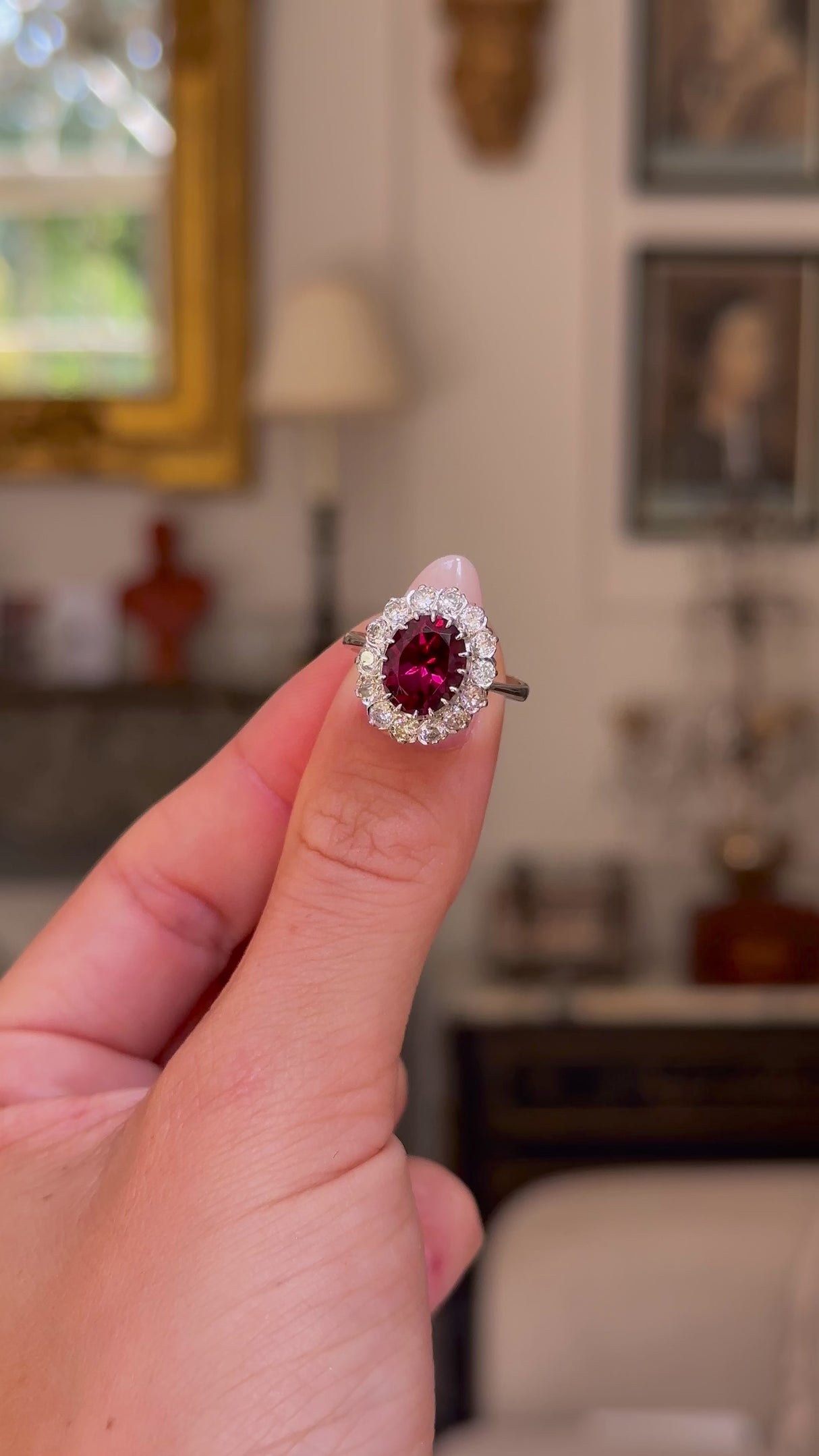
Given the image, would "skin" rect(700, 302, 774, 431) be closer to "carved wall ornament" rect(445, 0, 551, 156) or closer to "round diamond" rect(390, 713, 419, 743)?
"carved wall ornament" rect(445, 0, 551, 156)

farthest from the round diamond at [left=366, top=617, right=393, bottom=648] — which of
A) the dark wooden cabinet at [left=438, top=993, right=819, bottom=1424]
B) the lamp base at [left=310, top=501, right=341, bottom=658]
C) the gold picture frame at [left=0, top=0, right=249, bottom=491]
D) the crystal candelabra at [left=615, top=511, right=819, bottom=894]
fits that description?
the gold picture frame at [left=0, top=0, right=249, bottom=491]

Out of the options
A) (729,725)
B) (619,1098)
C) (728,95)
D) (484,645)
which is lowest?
(619,1098)

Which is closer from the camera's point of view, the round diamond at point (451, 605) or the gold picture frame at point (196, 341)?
the round diamond at point (451, 605)

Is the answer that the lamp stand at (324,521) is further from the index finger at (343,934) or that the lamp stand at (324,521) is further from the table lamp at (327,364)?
the index finger at (343,934)

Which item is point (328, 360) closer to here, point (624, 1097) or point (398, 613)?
point (624, 1097)

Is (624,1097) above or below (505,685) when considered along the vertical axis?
below

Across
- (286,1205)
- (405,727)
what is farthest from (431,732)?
(286,1205)

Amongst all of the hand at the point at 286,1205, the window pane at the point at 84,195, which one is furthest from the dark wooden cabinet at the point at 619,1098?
the hand at the point at 286,1205
